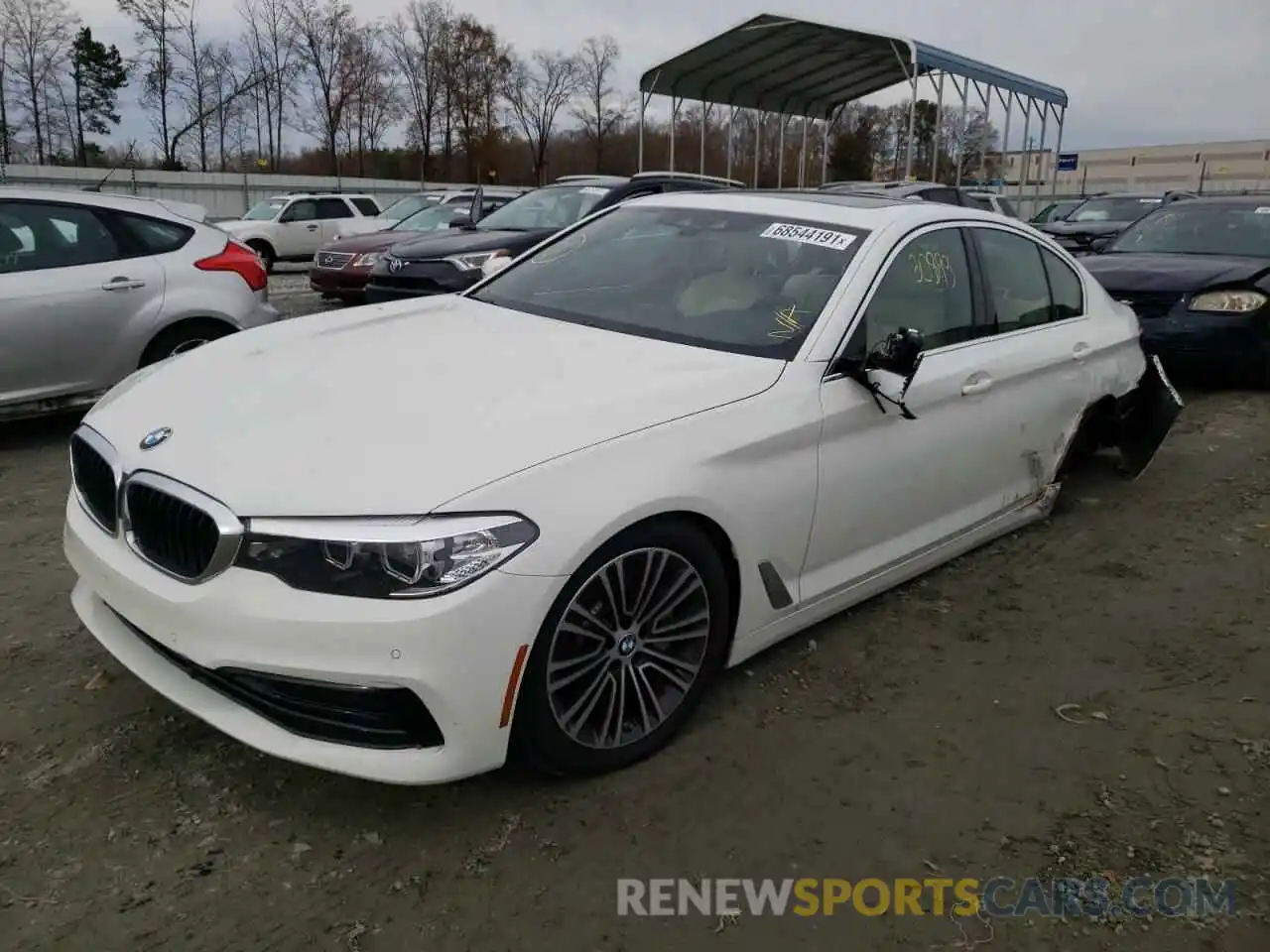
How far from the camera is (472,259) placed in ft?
29.7

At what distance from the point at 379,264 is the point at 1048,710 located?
779 cm

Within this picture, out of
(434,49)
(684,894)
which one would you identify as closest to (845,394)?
(684,894)

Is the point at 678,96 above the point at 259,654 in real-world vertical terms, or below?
above

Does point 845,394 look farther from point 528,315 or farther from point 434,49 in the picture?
point 434,49

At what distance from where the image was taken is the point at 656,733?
286 cm

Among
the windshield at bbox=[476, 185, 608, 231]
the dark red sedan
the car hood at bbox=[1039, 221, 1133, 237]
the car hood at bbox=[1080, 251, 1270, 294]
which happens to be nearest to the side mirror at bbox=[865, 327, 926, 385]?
the car hood at bbox=[1080, 251, 1270, 294]

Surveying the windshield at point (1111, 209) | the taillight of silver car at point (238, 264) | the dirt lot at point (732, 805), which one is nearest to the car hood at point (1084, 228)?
the windshield at point (1111, 209)

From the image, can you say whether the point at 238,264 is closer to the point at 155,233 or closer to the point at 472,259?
the point at 155,233

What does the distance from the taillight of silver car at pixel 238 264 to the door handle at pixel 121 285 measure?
0.44 metres

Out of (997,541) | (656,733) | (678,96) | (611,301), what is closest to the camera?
(656,733)

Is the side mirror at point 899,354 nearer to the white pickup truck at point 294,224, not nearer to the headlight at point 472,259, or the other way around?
the headlight at point 472,259

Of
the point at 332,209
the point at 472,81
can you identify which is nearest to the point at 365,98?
the point at 472,81

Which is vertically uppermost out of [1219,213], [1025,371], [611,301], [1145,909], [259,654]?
[1219,213]

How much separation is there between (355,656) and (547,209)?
8.55 metres
